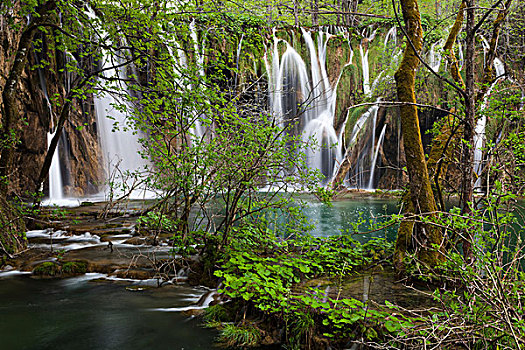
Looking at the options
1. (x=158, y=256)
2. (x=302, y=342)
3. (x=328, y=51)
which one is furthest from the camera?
(x=328, y=51)

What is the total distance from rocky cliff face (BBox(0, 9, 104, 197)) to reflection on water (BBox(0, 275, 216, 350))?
7.50 metres

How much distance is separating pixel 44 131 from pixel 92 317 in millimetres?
12888

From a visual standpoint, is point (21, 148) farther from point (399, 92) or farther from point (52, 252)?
point (399, 92)

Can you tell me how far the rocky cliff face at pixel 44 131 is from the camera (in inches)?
482

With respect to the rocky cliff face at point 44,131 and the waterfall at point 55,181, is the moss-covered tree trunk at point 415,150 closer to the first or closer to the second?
the rocky cliff face at point 44,131

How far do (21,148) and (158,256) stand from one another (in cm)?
1100

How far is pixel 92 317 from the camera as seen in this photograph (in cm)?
406

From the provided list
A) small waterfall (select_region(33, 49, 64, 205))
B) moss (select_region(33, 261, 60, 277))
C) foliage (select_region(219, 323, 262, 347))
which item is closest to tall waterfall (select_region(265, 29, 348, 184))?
small waterfall (select_region(33, 49, 64, 205))

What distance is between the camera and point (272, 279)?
3709mm

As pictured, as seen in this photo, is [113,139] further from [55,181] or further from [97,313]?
[97,313]

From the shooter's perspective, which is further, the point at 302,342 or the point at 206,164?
the point at 206,164

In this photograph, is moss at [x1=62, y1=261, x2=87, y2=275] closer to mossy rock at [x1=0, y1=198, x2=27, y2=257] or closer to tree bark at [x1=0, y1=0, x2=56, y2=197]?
mossy rock at [x1=0, y1=198, x2=27, y2=257]

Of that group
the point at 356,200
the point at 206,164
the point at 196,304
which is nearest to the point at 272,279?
the point at 196,304

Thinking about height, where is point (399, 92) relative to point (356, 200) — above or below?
above
